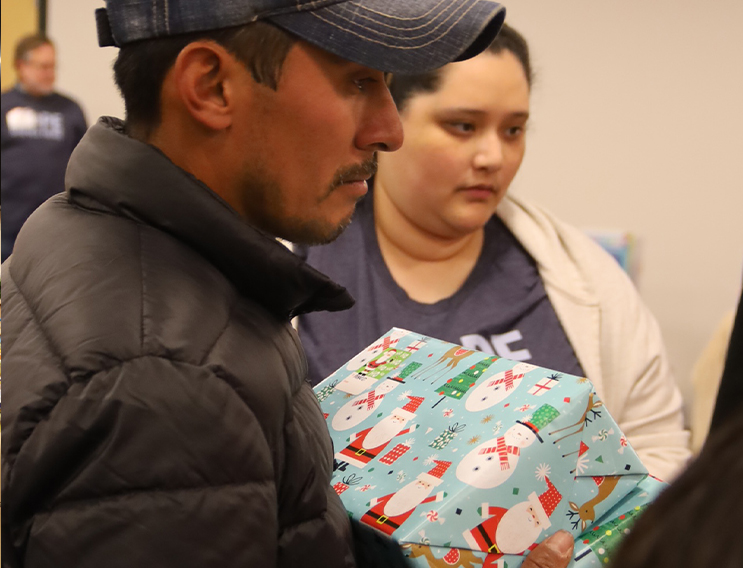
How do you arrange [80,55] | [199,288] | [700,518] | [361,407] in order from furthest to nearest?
[80,55], [361,407], [199,288], [700,518]

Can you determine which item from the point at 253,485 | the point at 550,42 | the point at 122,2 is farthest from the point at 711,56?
the point at 253,485

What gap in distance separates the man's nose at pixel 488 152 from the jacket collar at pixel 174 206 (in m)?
0.86

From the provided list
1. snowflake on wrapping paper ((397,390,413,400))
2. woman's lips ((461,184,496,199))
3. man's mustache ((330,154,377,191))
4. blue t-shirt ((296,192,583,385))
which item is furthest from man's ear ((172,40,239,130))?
woman's lips ((461,184,496,199))

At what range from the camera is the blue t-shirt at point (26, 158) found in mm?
960

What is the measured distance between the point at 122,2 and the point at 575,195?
215 cm

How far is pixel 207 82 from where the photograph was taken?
2.57 feet

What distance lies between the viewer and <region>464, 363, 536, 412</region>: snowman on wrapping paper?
909 mm

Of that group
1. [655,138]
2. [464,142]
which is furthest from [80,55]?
[655,138]

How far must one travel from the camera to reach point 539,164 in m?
2.69

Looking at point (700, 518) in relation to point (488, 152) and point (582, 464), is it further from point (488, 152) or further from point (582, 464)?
point (488, 152)

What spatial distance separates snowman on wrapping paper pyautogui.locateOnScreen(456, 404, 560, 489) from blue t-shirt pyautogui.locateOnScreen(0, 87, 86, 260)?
597 millimetres

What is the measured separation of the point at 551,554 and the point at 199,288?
48 centimetres

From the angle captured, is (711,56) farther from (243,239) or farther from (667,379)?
(243,239)

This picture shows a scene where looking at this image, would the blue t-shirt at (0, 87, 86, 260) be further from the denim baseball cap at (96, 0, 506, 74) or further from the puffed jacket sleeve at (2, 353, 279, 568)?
the puffed jacket sleeve at (2, 353, 279, 568)
